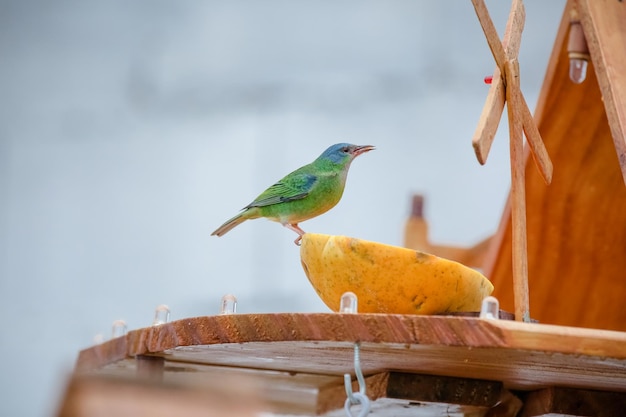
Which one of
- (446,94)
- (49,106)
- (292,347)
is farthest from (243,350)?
(49,106)

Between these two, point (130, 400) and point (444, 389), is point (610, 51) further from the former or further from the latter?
point (130, 400)

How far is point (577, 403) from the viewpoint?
1.63 meters

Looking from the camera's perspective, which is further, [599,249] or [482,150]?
[599,249]

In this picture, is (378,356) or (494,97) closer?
(378,356)

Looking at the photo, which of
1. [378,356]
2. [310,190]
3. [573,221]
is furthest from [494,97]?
[573,221]

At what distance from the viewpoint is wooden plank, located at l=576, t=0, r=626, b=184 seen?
1.63 metres

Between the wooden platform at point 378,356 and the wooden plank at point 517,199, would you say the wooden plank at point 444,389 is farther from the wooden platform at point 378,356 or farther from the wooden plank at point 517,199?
the wooden plank at point 517,199

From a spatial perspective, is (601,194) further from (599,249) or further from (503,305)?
(503,305)

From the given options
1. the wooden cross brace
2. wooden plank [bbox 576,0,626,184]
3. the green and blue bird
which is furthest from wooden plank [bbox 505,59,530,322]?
the green and blue bird

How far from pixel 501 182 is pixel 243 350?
124 inches

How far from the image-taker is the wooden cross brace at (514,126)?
4.73 feet

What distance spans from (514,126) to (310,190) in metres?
0.60

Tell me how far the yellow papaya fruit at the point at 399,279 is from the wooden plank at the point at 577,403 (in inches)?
9.4

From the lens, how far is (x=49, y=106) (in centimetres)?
535
